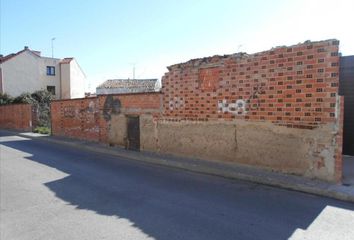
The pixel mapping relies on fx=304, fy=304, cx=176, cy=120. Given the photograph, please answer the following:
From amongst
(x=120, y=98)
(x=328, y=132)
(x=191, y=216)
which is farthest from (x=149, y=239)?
(x=120, y=98)

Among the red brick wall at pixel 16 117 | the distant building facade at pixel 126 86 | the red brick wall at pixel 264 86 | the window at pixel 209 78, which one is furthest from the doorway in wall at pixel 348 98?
the distant building facade at pixel 126 86

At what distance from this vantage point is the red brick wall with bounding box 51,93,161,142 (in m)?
10.9

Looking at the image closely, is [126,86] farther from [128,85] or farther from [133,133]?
[133,133]

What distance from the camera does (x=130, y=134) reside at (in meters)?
11.6

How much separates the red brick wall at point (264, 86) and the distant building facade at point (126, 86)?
31.3 metres

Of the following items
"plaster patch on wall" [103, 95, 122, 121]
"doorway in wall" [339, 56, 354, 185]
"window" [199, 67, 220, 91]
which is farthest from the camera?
"plaster patch on wall" [103, 95, 122, 121]

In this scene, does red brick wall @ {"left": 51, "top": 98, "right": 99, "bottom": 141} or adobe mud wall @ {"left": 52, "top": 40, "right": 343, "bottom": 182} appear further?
red brick wall @ {"left": 51, "top": 98, "right": 99, "bottom": 141}

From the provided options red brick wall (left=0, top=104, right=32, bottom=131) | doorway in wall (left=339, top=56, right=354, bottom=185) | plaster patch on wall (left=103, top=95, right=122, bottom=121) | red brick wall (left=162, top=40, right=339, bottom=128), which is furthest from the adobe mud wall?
red brick wall (left=0, top=104, right=32, bottom=131)

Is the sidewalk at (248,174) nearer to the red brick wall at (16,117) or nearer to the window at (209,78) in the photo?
the window at (209,78)

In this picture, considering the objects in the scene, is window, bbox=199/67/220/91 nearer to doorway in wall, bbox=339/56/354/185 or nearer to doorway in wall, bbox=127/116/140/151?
doorway in wall, bbox=127/116/140/151

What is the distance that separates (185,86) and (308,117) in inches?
155

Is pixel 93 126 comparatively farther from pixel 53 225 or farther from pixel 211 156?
pixel 53 225

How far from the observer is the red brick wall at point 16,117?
22.6 m

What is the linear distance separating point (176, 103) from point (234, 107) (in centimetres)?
233
